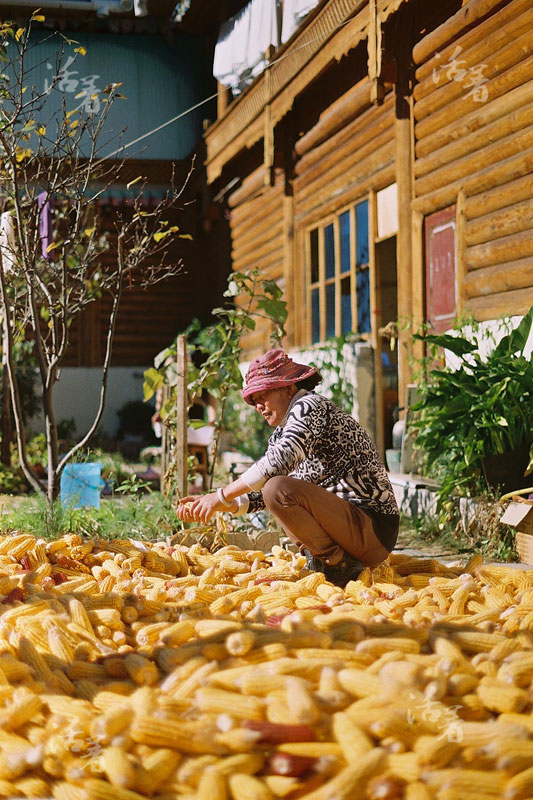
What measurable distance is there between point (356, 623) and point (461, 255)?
518 centimetres

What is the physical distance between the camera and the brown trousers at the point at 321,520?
4.09m

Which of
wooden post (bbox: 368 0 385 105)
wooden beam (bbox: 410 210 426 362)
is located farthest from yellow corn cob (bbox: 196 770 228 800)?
wooden post (bbox: 368 0 385 105)

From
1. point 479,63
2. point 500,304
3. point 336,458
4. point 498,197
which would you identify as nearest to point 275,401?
point 336,458

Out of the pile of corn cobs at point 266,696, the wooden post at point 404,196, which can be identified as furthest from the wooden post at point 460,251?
the pile of corn cobs at point 266,696

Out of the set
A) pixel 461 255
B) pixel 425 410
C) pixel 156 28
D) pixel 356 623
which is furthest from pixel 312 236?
pixel 356 623

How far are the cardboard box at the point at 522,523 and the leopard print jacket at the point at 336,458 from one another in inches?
41.8

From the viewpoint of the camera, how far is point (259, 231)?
13.3 metres

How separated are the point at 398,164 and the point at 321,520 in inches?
212

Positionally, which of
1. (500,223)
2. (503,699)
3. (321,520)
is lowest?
(503,699)

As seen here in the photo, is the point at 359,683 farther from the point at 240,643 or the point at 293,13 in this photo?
the point at 293,13

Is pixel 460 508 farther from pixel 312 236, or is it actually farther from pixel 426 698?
pixel 312 236

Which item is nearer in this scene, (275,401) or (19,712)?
(19,712)

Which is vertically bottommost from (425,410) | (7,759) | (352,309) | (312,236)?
(7,759)

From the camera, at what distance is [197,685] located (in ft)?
8.39
